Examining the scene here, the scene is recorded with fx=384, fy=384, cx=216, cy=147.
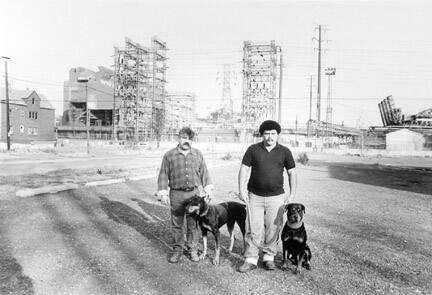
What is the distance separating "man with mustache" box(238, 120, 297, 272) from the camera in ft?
16.6

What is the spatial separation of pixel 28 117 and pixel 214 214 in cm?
6395

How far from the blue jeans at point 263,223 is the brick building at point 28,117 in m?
58.8

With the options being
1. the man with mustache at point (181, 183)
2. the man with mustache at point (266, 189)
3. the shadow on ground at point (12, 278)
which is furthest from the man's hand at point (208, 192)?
the shadow on ground at point (12, 278)

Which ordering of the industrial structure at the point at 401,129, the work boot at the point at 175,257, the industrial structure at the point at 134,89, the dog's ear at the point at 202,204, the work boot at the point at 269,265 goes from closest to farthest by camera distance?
1. the work boot at the point at 269,265
2. the dog's ear at the point at 202,204
3. the work boot at the point at 175,257
4. the industrial structure at the point at 401,129
5. the industrial structure at the point at 134,89

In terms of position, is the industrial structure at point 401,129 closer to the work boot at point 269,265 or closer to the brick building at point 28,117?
the work boot at point 269,265

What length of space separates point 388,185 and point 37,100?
60733 mm

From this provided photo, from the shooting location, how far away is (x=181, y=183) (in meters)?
5.51

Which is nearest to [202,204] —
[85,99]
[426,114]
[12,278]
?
[12,278]

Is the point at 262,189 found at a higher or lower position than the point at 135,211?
higher

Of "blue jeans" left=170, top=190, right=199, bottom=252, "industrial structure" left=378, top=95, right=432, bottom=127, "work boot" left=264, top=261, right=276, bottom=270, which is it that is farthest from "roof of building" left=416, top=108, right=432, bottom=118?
"blue jeans" left=170, top=190, right=199, bottom=252

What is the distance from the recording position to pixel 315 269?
526 cm

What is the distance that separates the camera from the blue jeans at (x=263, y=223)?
203 inches

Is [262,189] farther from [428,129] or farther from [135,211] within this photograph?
[428,129]

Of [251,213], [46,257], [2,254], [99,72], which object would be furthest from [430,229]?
[99,72]
